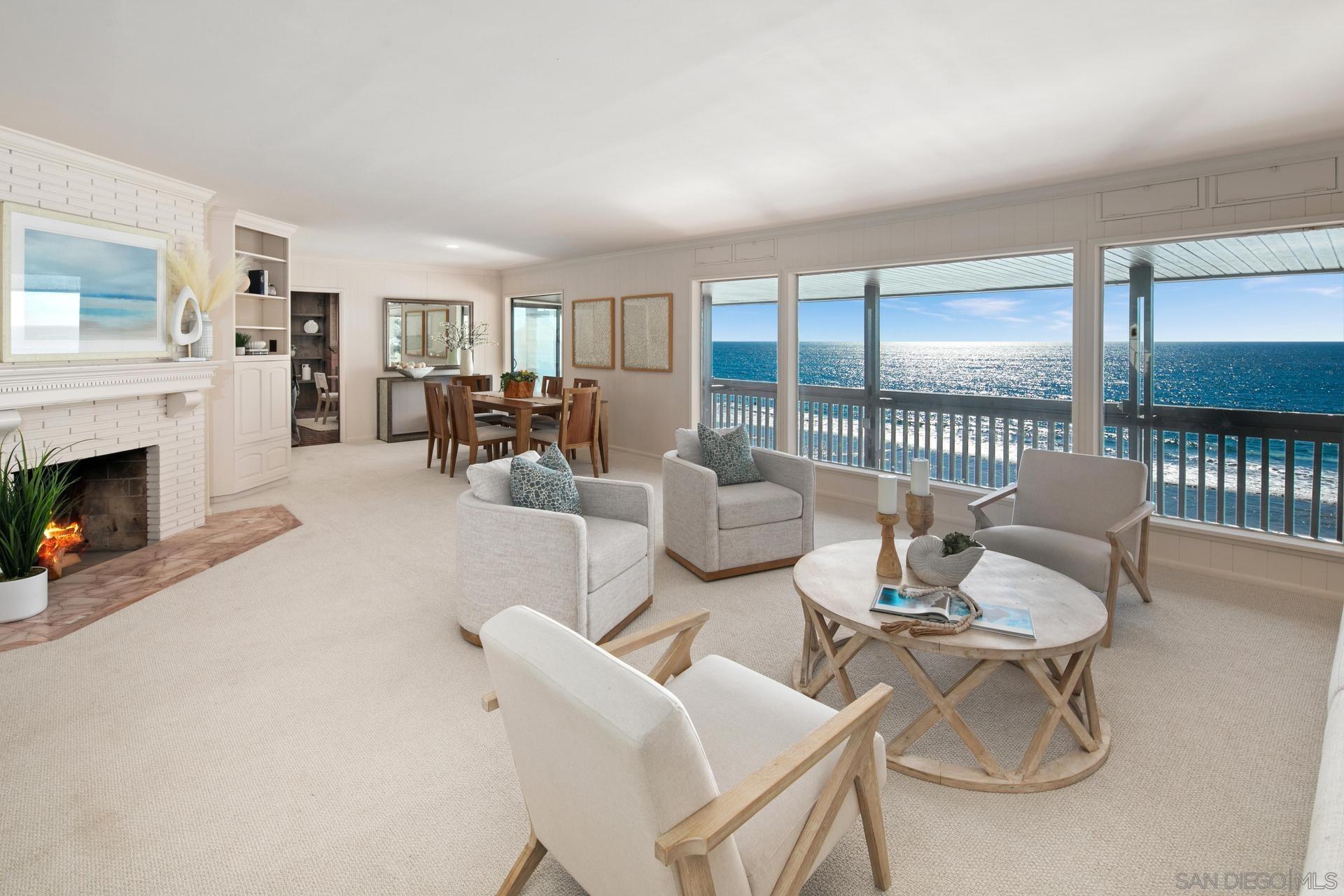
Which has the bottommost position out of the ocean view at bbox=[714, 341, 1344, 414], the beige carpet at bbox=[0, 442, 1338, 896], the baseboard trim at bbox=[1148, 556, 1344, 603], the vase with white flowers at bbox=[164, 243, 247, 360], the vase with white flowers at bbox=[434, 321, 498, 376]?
the beige carpet at bbox=[0, 442, 1338, 896]

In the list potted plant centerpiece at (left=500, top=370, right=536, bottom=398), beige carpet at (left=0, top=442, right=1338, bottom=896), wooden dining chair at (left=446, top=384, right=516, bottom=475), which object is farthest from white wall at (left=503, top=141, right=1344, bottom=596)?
wooden dining chair at (left=446, top=384, right=516, bottom=475)

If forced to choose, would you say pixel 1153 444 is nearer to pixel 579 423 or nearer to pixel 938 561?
pixel 938 561

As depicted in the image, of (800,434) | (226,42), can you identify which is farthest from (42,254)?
(800,434)

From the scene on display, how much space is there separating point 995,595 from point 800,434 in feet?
13.1

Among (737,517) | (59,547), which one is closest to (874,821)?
(737,517)

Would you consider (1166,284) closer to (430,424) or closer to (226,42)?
(226,42)

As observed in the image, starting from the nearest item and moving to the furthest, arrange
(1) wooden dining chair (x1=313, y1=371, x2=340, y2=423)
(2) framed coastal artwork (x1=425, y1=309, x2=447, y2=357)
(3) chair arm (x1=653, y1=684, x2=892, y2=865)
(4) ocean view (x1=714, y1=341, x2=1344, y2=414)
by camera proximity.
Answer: (3) chair arm (x1=653, y1=684, x2=892, y2=865) → (4) ocean view (x1=714, y1=341, x2=1344, y2=414) → (1) wooden dining chair (x1=313, y1=371, x2=340, y2=423) → (2) framed coastal artwork (x1=425, y1=309, x2=447, y2=357)

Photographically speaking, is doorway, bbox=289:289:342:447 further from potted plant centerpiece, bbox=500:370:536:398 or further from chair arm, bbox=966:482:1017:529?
chair arm, bbox=966:482:1017:529

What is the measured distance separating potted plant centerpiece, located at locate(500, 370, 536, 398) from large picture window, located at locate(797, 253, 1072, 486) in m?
2.79

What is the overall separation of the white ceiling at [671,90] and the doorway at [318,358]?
14.9ft

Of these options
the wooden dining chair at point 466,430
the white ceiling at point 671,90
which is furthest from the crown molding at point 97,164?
the wooden dining chair at point 466,430

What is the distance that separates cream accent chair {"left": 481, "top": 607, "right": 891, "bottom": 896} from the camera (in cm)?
105

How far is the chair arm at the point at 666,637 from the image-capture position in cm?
158

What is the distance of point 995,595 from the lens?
2301mm
